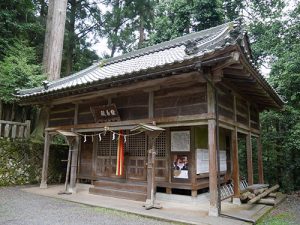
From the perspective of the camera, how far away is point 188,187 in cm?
784

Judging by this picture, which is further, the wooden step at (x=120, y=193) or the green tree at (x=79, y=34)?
the green tree at (x=79, y=34)

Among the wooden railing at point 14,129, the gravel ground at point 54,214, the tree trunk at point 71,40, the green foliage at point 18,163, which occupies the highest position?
the tree trunk at point 71,40

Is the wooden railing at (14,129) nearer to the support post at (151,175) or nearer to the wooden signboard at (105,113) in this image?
the wooden signboard at (105,113)

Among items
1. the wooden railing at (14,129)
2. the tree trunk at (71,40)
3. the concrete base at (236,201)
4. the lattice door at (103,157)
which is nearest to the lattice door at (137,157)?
the lattice door at (103,157)

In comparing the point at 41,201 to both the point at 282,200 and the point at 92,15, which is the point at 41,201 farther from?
the point at 92,15

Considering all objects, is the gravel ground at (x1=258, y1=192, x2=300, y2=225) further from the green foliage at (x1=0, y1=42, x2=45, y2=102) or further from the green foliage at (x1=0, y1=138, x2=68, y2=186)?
the green foliage at (x1=0, y1=42, x2=45, y2=102)

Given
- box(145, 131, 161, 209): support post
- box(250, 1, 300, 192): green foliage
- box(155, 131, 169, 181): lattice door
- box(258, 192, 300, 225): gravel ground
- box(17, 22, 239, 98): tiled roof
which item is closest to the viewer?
box(258, 192, 300, 225): gravel ground

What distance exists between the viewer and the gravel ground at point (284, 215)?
643cm

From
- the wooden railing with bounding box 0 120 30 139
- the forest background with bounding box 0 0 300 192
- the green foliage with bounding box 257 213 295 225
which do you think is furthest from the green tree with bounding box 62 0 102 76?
the green foliage with bounding box 257 213 295 225

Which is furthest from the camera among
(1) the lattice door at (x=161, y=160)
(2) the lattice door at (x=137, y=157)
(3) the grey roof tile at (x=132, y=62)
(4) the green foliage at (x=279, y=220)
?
(3) the grey roof tile at (x=132, y=62)

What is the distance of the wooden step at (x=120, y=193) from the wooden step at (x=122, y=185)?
0.33 ft

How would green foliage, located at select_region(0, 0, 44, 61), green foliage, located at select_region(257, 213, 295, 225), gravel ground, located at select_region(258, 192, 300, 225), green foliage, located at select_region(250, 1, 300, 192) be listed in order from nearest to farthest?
green foliage, located at select_region(257, 213, 295, 225) → gravel ground, located at select_region(258, 192, 300, 225) → green foliage, located at select_region(250, 1, 300, 192) → green foliage, located at select_region(0, 0, 44, 61)

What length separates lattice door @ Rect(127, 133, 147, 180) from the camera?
351 inches

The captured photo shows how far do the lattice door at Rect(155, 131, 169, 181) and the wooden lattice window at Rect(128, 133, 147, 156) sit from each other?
53 cm
